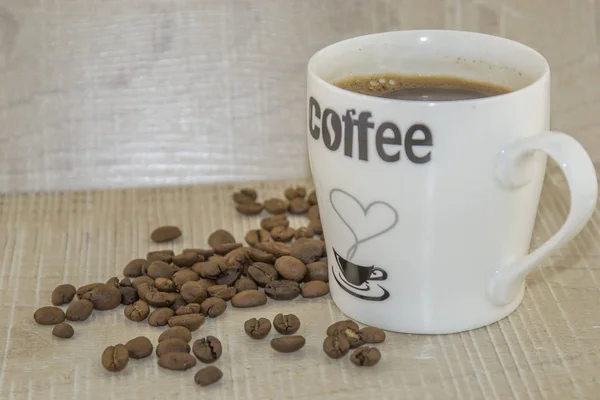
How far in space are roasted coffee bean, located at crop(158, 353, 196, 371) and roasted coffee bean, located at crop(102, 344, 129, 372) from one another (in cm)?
3

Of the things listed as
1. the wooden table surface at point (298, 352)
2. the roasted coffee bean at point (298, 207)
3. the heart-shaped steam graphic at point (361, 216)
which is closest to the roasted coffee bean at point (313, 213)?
the roasted coffee bean at point (298, 207)

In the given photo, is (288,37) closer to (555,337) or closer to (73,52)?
(73,52)

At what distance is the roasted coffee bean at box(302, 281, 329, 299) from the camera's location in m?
0.80

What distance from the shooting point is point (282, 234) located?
0.91 m

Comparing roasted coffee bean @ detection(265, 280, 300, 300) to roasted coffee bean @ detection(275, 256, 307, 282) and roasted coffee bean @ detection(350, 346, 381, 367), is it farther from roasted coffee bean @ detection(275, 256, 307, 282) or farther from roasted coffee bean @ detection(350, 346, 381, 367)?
roasted coffee bean @ detection(350, 346, 381, 367)

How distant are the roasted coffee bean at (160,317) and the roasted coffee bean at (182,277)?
36 millimetres

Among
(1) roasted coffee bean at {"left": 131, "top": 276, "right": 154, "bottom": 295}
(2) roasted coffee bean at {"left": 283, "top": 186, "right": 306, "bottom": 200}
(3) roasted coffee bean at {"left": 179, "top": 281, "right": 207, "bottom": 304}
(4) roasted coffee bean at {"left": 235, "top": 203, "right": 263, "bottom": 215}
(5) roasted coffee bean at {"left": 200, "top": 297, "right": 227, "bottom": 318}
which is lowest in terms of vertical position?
(2) roasted coffee bean at {"left": 283, "top": 186, "right": 306, "bottom": 200}

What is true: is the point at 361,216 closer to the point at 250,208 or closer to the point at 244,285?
the point at 244,285

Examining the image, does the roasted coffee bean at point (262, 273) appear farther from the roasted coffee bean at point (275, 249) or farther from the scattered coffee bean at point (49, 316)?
the scattered coffee bean at point (49, 316)

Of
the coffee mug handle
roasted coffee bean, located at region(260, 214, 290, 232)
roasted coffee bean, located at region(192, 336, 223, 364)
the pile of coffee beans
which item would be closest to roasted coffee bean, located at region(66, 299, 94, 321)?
the pile of coffee beans

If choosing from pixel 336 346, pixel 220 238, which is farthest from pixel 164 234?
pixel 336 346

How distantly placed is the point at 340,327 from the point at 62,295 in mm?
239

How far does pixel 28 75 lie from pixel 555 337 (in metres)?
0.61

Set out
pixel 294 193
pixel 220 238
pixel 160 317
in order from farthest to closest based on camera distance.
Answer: pixel 294 193 < pixel 220 238 < pixel 160 317
